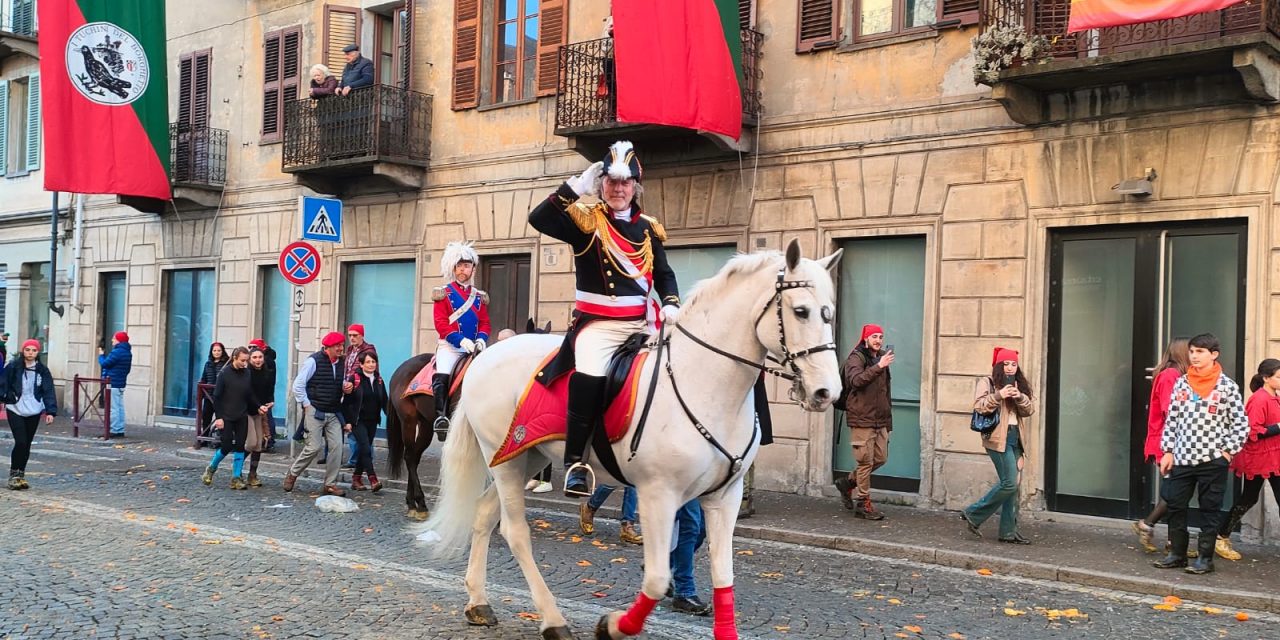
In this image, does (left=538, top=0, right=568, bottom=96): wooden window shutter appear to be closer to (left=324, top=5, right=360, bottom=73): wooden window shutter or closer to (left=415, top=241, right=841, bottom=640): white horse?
(left=324, top=5, right=360, bottom=73): wooden window shutter

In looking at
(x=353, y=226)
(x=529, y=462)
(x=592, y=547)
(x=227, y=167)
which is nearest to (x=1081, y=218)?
(x=592, y=547)

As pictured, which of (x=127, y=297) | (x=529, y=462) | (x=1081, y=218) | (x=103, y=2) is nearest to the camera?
(x=529, y=462)

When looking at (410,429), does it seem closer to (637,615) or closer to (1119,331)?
(637,615)

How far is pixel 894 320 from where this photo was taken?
14.2m

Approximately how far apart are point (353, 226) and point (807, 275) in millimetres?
16308

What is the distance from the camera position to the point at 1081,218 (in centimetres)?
1237

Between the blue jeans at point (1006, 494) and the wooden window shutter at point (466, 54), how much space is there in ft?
35.8

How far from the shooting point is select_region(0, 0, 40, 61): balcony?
27141 millimetres

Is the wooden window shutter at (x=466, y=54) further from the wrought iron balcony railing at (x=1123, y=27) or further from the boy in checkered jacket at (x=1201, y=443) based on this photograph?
the boy in checkered jacket at (x=1201, y=443)

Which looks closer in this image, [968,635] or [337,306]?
[968,635]

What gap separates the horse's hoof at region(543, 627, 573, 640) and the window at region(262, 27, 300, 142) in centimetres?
1721

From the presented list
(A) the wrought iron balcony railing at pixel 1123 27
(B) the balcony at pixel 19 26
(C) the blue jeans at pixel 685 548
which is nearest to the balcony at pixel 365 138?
(A) the wrought iron balcony railing at pixel 1123 27

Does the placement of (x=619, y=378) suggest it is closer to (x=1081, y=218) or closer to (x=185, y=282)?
(x=1081, y=218)

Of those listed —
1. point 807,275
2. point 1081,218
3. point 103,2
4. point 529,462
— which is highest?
point 103,2
